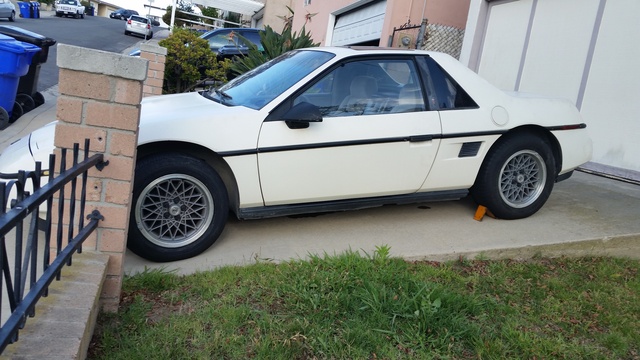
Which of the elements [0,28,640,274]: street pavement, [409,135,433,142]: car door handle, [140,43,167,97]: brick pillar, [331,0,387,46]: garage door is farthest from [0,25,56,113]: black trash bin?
[331,0,387,46]: garage door

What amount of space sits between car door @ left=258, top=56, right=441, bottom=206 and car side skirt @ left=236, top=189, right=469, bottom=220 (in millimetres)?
55

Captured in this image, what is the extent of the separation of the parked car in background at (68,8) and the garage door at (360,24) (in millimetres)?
32000

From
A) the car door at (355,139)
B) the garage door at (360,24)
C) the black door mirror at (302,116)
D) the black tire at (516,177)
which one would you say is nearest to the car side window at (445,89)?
the car door at (355,139)

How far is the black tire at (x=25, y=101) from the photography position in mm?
8375

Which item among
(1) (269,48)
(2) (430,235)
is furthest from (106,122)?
(1) (269,48)

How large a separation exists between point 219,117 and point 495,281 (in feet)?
7.29

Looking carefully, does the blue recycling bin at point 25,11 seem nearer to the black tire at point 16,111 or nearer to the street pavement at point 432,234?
the black tire at point 16,111

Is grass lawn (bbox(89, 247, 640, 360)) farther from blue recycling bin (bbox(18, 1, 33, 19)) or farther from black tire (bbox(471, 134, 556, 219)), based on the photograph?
blue recycling bin (bbox(18, 1, 33, 19))

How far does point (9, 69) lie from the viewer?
7434 millimetres

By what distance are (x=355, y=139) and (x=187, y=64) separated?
6.38m

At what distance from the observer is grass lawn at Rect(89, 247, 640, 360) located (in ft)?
9.23

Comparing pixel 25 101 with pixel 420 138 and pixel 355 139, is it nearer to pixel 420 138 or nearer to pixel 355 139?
pixel 355 139

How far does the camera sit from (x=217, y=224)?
3.92m

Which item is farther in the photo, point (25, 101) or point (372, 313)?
point (25, 101)
